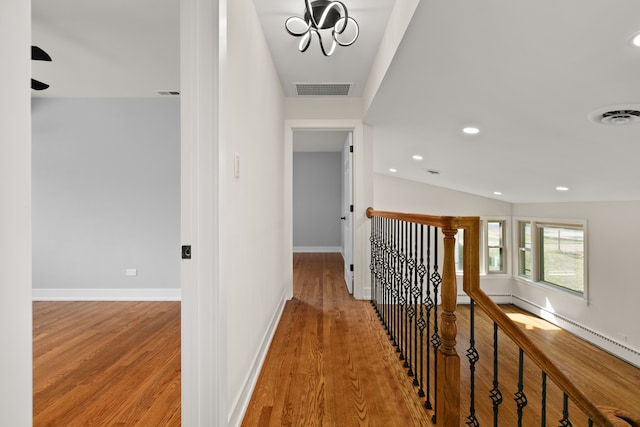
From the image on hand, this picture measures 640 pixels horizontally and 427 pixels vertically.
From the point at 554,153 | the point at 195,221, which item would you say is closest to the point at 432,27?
the point at 195,221

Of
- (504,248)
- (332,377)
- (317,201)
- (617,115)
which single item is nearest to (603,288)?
(504,248)

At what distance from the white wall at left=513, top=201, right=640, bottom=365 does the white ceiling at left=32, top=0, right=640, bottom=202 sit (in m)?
0.53

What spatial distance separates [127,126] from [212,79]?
3.25 meters

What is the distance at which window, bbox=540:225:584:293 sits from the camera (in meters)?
5.25

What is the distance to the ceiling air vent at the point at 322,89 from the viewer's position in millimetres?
3689

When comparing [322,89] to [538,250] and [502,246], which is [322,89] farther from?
[502,246]

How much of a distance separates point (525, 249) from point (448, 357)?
20.3ft

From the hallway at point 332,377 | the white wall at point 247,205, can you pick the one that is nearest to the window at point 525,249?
the hallway at point 332,377

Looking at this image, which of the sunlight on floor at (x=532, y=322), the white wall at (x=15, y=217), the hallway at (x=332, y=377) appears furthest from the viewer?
the sunlight on floor at (x=532, y=322)

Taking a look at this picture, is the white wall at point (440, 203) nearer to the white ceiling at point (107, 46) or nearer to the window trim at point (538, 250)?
the window trim at point (538, 250)

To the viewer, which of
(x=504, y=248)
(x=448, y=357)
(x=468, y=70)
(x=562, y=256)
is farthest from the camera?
(x=504, y=248)

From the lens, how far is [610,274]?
4617 millimetres

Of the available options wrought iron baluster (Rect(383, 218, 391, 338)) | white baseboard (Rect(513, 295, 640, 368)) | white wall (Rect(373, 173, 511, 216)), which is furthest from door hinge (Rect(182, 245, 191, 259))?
white wall (Rect(373, 173, 511, 216))

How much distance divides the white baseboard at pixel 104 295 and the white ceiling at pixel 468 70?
89.2 inches
